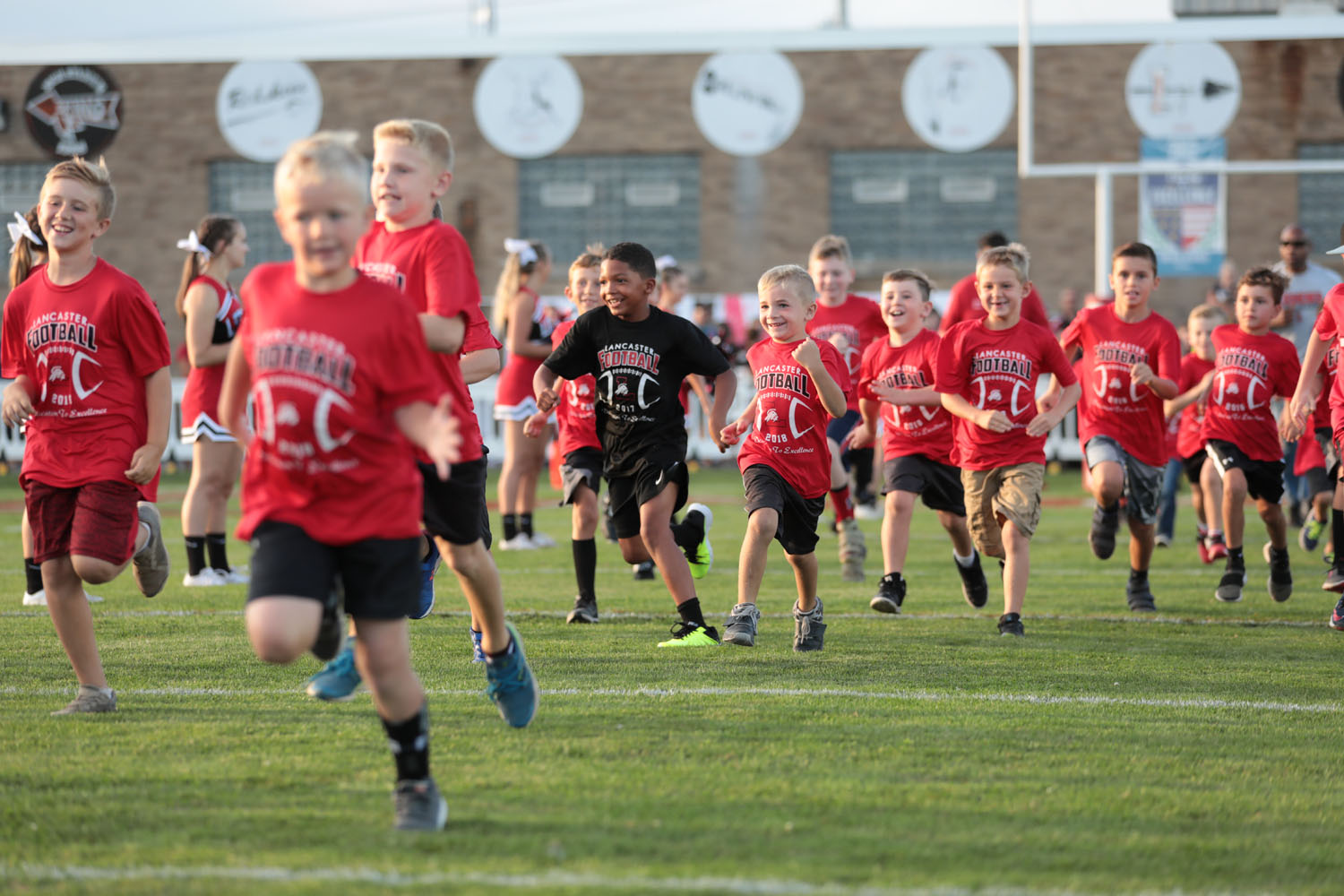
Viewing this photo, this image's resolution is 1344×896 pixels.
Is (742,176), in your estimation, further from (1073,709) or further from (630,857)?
(630,857)

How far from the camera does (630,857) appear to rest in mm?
3338

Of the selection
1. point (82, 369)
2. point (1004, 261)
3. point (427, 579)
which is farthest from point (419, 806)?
point (1004, 261)

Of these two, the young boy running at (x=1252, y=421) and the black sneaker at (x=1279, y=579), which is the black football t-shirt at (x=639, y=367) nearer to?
the young boy running at (x=1252, y=421)

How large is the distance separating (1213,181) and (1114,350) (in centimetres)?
1641

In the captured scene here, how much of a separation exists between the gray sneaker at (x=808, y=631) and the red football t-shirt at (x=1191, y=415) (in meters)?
4.88

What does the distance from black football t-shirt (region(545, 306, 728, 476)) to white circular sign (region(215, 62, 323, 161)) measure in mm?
20693

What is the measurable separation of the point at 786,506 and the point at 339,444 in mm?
3297

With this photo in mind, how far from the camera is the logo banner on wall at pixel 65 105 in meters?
26.2

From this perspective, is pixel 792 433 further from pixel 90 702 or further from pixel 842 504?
pixel 90 702

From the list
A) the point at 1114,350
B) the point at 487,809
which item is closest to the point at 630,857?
the point at 487,809

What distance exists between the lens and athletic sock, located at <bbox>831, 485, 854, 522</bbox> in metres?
9.34

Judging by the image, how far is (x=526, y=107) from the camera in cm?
2548

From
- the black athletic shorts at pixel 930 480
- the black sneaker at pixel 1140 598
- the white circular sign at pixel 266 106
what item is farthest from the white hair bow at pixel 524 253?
the white circular sign at pixel 266 106

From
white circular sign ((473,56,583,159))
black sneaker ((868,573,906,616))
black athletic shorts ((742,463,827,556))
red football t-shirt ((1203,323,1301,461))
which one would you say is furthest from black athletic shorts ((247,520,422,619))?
white circular sign ((473,56,583,159))
